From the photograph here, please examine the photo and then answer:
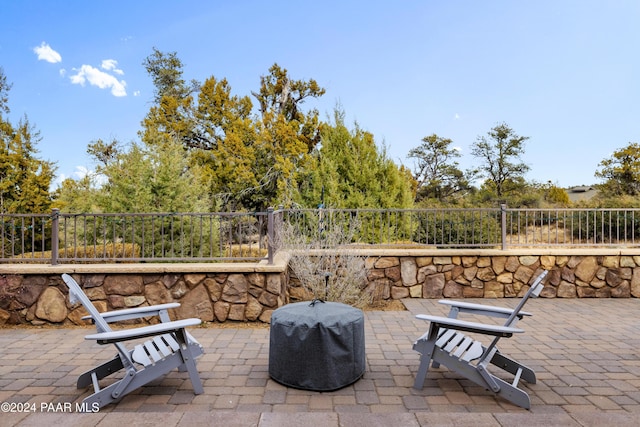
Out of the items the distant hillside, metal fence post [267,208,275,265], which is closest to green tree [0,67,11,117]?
metal fence post [267,208,275,265]

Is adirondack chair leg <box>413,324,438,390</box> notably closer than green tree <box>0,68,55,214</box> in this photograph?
Yes

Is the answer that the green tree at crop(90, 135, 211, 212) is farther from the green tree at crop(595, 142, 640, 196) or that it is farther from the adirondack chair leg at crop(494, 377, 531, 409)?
the green tree at crop(595, 142, 640, 196)

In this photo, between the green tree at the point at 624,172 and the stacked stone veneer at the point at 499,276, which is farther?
the green tree at the point at 624,172

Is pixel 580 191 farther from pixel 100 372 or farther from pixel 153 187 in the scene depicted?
pixel 100 372

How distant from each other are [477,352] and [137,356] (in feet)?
8.02

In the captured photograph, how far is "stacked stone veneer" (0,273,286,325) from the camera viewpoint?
16.8 feet

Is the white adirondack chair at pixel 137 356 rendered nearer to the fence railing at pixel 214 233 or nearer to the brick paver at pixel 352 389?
the brick paver at pixel 352 389

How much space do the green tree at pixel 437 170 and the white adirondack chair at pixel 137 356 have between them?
2591cm

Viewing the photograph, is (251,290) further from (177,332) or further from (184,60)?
(184,60)

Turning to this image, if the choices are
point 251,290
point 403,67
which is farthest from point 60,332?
point 403,67

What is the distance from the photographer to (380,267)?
6.83 metres

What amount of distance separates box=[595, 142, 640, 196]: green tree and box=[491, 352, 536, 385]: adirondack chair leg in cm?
2339

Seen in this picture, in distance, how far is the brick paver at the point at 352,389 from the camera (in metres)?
2.59

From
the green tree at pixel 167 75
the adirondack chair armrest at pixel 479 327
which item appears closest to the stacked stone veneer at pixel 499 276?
the adirondack chair armrest at pixel 479 327
